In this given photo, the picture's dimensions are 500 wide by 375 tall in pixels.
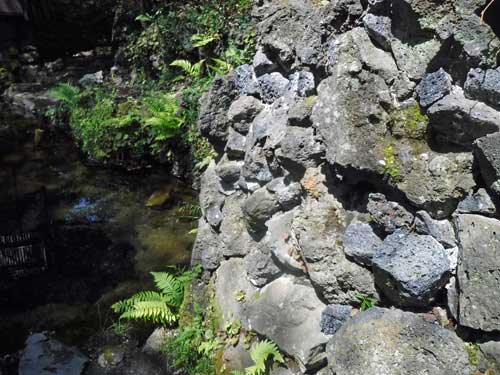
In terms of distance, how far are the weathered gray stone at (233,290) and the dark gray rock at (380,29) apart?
248 cm

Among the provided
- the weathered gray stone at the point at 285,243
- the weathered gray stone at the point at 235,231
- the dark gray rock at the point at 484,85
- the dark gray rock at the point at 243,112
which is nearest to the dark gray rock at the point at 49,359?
the weathered gray stone at the point at 235,231

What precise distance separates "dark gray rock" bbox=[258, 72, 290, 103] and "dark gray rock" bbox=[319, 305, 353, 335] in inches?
82.6

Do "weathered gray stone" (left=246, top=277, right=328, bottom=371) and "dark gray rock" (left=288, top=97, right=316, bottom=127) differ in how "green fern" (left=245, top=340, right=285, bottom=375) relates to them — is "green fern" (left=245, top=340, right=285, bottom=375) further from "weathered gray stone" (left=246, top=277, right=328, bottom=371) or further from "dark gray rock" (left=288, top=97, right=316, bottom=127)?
"dark gray rock" (left=288, top=97, right=316, bottom=127)

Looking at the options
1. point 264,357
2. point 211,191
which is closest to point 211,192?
point 211,191

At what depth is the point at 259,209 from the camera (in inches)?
175

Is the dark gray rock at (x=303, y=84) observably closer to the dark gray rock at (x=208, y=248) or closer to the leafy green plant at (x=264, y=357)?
the dark gray rock at (x=208, y=248)

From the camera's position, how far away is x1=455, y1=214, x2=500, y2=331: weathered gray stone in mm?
2621

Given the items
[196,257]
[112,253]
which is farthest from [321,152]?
[112,253]

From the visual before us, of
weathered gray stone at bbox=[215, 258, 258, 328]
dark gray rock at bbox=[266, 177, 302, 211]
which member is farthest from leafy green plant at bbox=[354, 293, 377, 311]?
weathered gray stone at bbox=[215, 258, 258, 328]

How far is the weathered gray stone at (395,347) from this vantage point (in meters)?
2.84

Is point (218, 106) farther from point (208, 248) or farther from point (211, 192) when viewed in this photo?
point (208, 248)

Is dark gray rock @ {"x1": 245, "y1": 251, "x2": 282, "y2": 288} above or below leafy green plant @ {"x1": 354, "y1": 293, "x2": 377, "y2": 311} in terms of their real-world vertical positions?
below

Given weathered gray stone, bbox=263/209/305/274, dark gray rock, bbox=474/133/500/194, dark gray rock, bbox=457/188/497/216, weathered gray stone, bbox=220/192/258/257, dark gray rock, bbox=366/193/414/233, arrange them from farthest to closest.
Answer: weathered gray stone, bbox=220/192/258/257
weathered gray stone, bbox=263/209/305/274
dark gray rock, bbox=366/193/414/233
dark gray rock, bbox=457/188/497/216
dark gray rock, bbox=474/133/500/194

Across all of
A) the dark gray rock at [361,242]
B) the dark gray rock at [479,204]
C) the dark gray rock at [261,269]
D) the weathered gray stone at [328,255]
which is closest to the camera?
the dark gray rock at [479,204]
